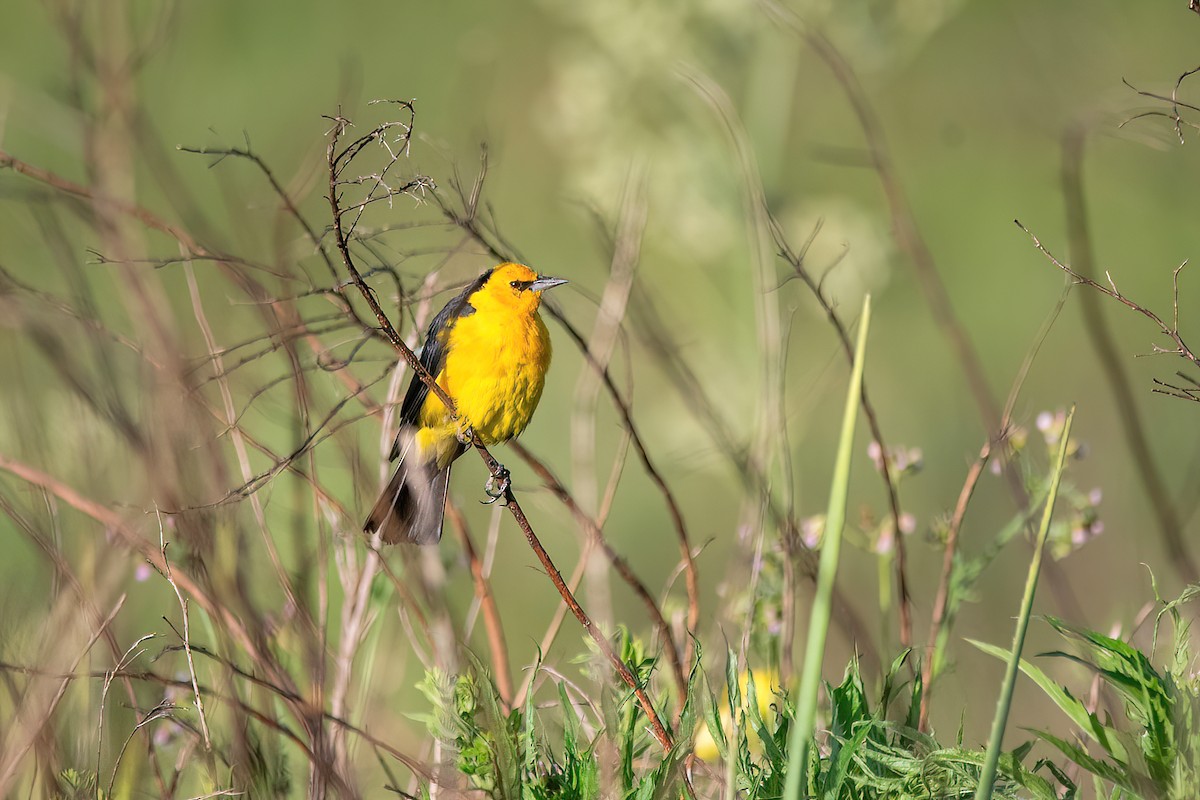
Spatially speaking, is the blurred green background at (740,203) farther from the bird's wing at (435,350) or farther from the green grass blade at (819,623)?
the green grass blade at (819,623)

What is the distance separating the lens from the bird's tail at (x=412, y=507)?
2.60 metres

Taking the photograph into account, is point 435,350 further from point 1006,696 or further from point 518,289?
point 1006,696

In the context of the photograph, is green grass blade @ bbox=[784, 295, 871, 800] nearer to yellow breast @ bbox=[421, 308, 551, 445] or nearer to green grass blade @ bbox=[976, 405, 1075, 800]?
green grass blade @ bbox=[976, 405, 1075, 800]

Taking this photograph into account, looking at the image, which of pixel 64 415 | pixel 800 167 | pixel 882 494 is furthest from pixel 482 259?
pixel 800 167

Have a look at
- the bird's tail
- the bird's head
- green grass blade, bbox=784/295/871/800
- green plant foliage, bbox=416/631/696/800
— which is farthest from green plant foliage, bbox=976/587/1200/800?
the bird's head

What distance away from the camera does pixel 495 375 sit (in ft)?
11.6

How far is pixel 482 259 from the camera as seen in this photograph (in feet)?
10.5

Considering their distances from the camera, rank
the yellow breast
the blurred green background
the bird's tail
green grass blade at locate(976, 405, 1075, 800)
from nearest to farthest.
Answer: green grass blade at locate(976, 405, 1075, 800), the bird's tail, the yellow breast, the blurred green background

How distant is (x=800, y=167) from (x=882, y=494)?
322 centimetres

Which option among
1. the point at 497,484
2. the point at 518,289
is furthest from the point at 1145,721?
the point at 518,289

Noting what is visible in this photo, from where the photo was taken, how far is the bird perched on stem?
3.55 m

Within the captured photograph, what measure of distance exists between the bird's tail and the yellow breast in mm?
174

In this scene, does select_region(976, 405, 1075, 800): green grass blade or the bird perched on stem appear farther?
the bird perched on stem

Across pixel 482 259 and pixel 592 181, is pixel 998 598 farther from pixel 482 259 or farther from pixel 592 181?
pixel 482 259
